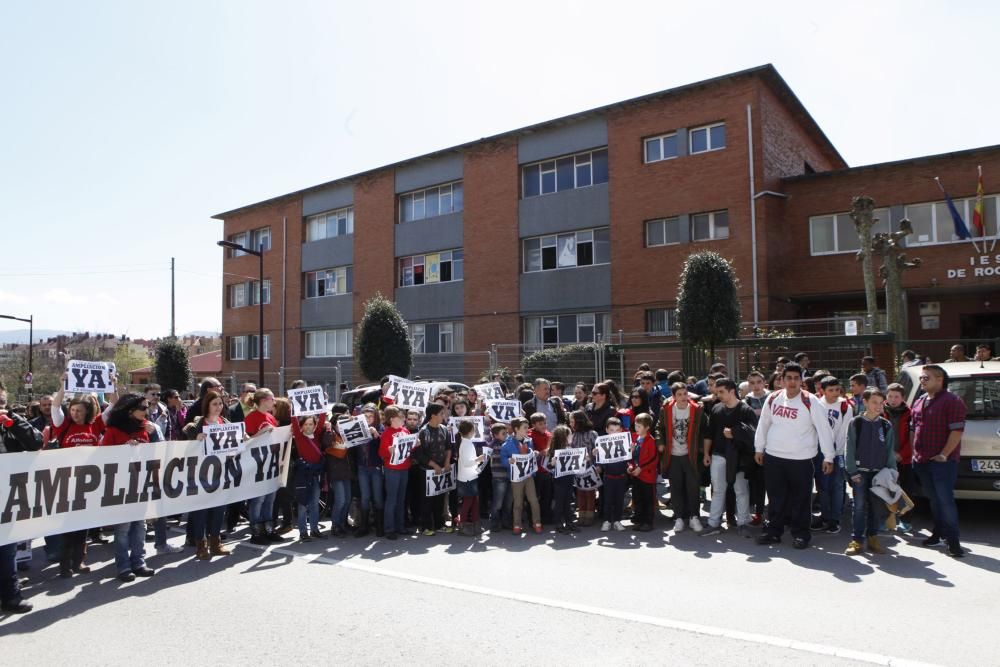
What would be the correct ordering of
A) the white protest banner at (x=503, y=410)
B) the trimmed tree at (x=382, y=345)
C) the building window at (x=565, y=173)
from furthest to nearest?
the building window at (x=565, y=173) → the trimmed tree at (x=382, y=345) → the white protest banner at (x=503, y=410)

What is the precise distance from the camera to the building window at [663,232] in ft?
79.3

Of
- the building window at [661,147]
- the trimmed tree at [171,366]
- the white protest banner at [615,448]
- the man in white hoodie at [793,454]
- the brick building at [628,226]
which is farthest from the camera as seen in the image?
the trimmed tree at [171,366]

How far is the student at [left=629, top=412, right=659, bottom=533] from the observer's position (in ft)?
28.5

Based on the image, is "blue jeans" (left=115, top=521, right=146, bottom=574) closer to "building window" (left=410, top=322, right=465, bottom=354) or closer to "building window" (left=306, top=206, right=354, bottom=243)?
"building window" (left=410, top=322, right=465, bottom=354)

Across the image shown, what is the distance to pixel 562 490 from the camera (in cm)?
881

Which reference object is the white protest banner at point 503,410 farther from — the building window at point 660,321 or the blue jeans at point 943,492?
the building window at point 660,321

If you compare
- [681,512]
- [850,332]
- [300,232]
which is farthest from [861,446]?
[300,232]

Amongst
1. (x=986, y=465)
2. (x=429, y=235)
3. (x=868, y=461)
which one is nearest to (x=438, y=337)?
(x=429, y=235)

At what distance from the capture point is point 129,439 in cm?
718

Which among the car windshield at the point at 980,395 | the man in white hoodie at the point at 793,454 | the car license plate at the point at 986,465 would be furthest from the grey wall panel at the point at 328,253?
the car license plate at the point at 986,465

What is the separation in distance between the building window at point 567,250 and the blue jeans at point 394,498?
731 inches

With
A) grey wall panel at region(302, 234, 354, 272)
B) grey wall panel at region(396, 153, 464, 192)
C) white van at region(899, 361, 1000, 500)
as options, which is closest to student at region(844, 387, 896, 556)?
white van at region(899, 361, 1000, 500)

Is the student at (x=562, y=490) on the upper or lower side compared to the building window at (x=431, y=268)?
lower

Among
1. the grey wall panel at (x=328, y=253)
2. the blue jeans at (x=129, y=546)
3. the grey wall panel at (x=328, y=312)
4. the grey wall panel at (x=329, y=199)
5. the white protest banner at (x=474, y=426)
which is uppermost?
the grey wall panel at (x=329, y=199)
